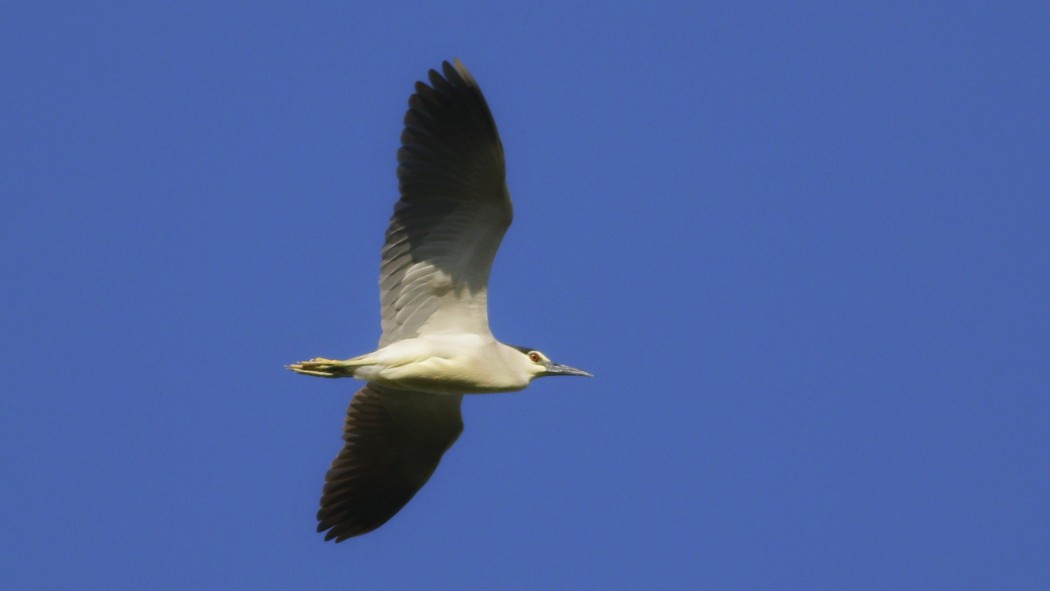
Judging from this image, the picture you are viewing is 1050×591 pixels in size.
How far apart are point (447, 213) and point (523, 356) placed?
4.96ft

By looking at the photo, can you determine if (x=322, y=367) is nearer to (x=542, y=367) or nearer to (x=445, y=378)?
(x=445, y=378)

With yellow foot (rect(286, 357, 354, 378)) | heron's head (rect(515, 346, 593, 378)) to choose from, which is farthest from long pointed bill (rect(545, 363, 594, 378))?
yellow foot (rect(286, 357, 354, 378))

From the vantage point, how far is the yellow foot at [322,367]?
12664 millimetres

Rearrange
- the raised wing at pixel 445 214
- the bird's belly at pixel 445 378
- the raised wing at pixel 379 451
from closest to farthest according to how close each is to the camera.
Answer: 1. the raised wing at pixel 445 214
2. the bird's belly at pixel 445 378
3. the raised wing at pixel 379 451

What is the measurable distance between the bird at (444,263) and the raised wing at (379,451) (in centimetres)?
7

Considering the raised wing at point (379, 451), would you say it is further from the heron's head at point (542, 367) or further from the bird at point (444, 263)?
the heron's head at point (542, 367)

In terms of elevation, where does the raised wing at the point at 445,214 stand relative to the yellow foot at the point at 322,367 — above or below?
above

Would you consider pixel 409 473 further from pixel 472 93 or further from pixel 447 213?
pixel 472 93

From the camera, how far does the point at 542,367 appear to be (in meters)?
13.6

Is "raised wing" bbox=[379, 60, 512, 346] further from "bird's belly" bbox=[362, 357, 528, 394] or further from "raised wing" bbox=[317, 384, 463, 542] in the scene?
"raised wing" bbox=[317, 384, 463, 542]

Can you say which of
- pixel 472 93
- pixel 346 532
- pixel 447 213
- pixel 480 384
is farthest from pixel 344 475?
pixel 472 93

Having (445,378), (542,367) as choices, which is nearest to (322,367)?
(445,378)

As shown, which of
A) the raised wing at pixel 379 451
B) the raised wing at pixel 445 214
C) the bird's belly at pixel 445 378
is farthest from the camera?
the raised wing at pixel 379 451

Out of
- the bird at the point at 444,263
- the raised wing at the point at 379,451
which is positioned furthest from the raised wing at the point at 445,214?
the raised wing at the point at 379,451
